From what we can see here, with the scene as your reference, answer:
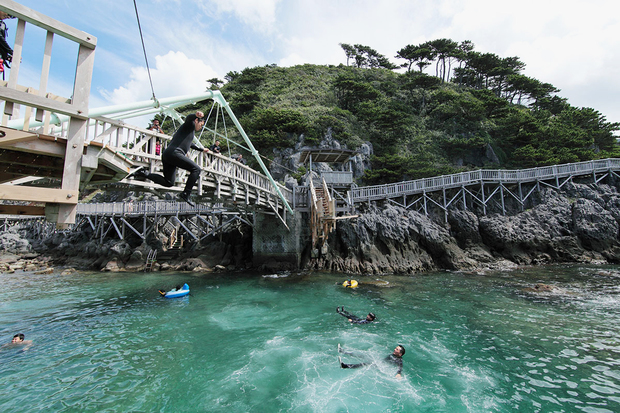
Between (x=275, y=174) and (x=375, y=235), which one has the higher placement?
(x=275, y=174)

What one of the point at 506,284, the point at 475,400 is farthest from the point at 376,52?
the point at 475,400

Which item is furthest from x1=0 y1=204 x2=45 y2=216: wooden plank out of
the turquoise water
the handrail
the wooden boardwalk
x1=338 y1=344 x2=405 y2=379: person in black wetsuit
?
the handrail

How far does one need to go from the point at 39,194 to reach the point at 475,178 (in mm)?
31940

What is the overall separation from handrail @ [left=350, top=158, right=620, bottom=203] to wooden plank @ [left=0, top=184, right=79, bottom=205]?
984 inches

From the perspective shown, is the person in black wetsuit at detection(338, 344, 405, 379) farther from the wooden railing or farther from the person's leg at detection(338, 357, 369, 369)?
the wooden railing

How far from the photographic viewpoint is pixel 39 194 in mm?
3133

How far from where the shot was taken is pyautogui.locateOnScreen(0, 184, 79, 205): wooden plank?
2862mm

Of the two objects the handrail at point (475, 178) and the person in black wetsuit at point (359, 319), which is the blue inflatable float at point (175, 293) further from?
the handrail at point (475, 178)

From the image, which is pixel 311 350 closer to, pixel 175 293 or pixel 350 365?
pixel 350 365

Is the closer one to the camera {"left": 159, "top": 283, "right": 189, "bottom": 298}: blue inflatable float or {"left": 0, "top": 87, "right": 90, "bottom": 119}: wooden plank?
{"left": 0, "top": 87, "right": 90, "bottom": 119}: wooden plank

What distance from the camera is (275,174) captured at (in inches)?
1435

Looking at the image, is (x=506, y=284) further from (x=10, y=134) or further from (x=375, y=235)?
(x=10, y=134)

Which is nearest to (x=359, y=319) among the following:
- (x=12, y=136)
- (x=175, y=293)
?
(x=175, y=293)

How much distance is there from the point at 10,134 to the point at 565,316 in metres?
17.2
